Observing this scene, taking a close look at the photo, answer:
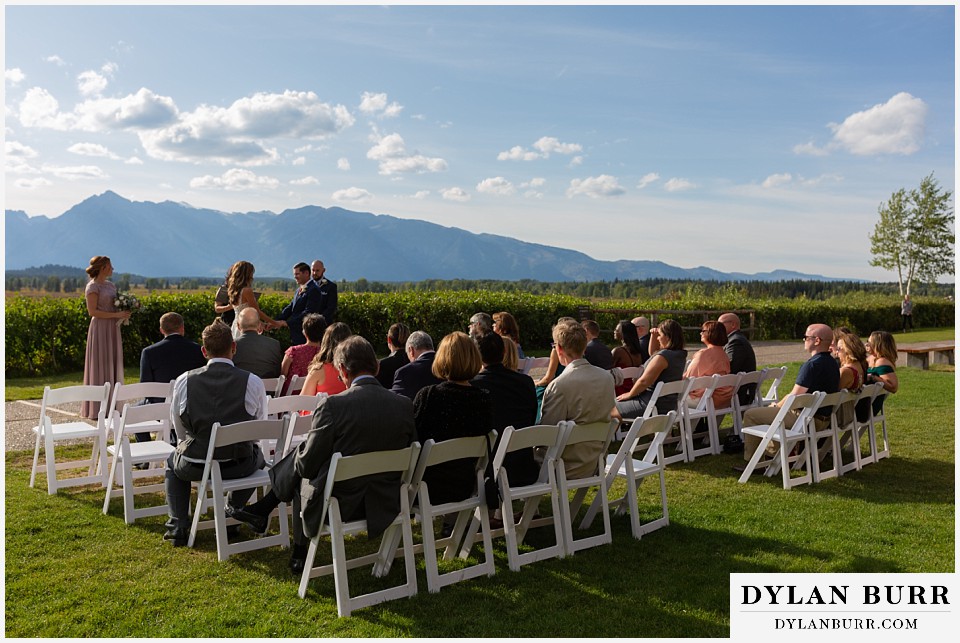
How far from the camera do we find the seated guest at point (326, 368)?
6.07 m

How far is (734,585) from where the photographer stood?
179 inches

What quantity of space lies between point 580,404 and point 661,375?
281 cm

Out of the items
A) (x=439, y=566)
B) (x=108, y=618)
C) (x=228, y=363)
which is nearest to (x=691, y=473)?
(x=439, y=566)

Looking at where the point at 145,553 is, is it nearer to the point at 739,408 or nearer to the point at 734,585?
the point at 734,585

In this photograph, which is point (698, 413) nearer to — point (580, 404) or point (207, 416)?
point (580, 404)

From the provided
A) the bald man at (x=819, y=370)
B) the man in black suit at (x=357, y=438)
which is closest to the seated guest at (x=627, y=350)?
the bald man at (x=819, y=370)

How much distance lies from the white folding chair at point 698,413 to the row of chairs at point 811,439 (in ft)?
2.22

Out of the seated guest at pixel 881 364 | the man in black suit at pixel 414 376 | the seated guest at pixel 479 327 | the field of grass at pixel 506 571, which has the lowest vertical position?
the field of grass at pixel 506 571

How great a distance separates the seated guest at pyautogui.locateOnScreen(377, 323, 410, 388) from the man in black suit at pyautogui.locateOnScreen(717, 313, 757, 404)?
3.80m

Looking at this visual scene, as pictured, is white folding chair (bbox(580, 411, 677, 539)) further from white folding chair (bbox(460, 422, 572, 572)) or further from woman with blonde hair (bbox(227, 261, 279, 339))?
woman with blonde hair (bbox(227, 261, 279, 339))

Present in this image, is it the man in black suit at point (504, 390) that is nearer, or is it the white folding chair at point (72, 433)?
the man in black suit at point (504, 390)

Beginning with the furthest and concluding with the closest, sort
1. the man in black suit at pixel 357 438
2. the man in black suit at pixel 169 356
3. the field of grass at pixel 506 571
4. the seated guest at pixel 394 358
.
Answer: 1. the man in black suit at pixel 169 356
2. the seated guest at pixel 394 358
3. the man in black suit at pixel 357 438
4. the field of grass at pixel 506 571

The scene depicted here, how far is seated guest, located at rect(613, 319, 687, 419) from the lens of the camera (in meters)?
7.89

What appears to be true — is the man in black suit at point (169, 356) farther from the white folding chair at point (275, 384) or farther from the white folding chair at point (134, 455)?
the white folding chair at point (134, 455)
